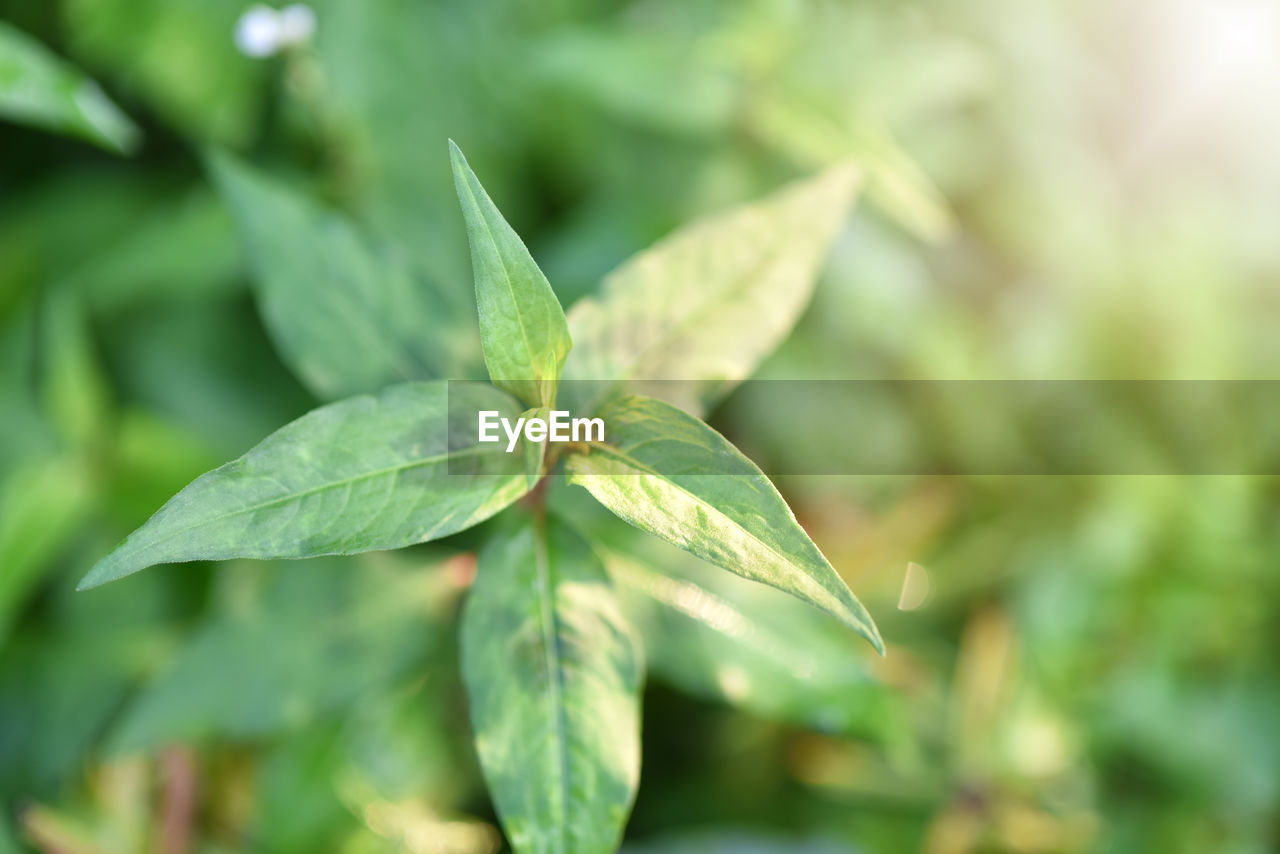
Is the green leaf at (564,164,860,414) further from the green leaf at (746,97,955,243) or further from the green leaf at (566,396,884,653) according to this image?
the green leaf at (746,97,955,243)

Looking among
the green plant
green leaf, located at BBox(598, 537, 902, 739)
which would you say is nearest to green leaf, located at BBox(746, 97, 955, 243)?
→ the green plant

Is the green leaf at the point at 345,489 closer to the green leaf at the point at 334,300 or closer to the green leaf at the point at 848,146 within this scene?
the green leaf at the point at 334,300

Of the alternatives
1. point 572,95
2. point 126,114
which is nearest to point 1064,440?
point 572,95

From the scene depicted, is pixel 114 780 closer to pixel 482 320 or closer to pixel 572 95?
pixel 482 320

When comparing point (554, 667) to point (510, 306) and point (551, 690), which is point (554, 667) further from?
point (510, 306)

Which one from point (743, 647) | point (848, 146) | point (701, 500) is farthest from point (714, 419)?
point (701, 500)

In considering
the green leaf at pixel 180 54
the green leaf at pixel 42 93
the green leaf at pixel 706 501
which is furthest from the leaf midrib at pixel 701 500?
the green leaf at pixel 180 54
